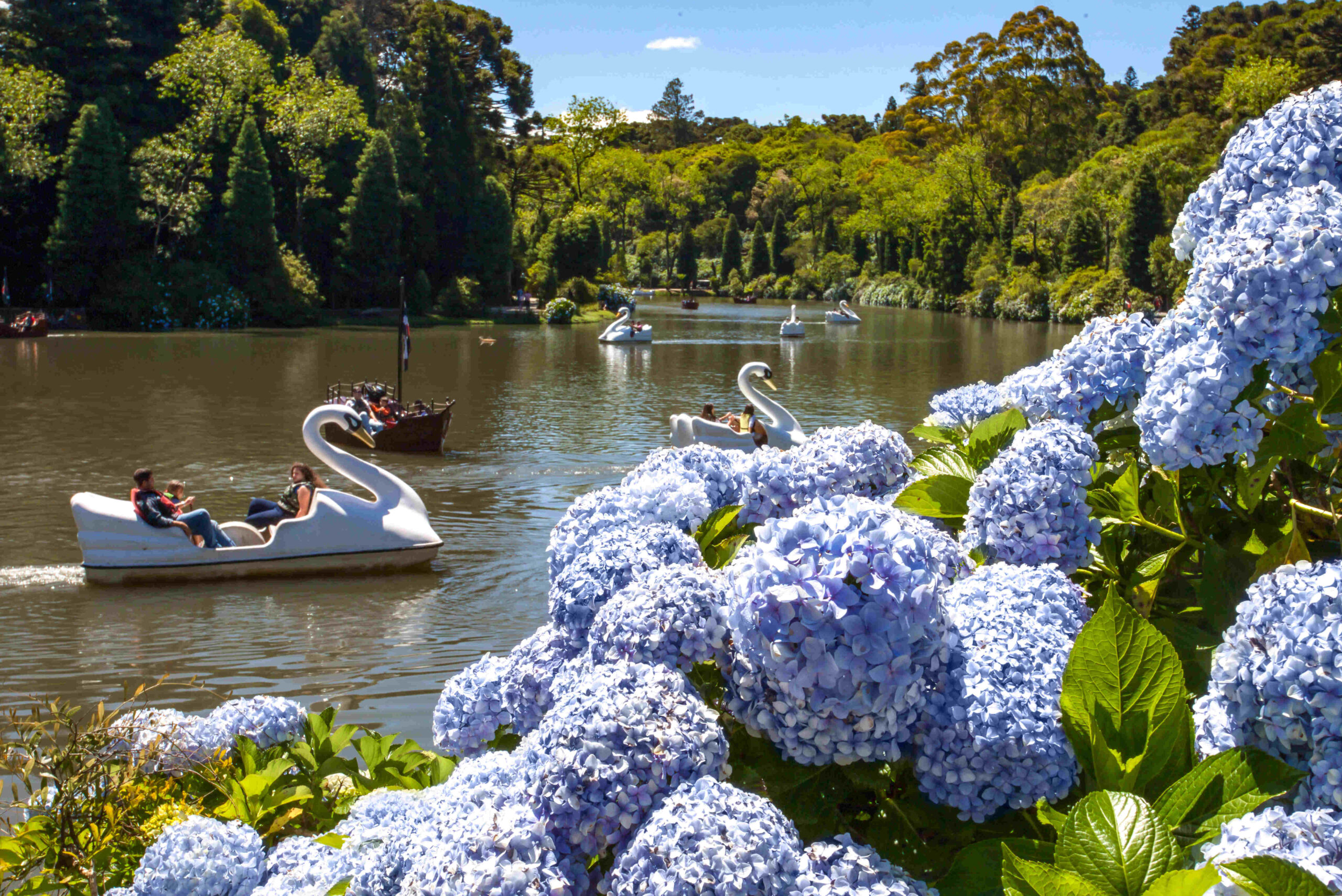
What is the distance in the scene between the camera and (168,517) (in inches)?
A: 384

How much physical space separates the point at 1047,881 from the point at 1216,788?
12.0 inches

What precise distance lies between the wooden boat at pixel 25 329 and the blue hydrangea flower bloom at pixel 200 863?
3669cm

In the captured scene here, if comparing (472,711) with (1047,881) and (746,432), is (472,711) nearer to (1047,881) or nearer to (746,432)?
(1047,881)

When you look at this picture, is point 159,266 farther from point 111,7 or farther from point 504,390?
point 504,390

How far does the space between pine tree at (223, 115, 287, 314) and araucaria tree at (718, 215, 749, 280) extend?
1853 inches

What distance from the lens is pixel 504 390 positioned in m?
25.2

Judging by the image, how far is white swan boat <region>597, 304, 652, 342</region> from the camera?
36.9m

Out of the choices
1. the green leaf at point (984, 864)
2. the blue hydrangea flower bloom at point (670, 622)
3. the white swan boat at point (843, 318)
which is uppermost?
the white swan boat at point (843, 318)

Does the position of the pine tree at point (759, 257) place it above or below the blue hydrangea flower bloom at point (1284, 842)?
above

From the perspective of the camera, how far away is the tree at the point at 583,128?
220ft

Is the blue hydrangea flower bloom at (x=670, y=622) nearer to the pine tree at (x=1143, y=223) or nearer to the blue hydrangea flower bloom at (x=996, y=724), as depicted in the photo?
the blue hydrangea flower bloom at (x=996, y=724)

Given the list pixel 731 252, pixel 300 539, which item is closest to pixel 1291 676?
pixel 300 539

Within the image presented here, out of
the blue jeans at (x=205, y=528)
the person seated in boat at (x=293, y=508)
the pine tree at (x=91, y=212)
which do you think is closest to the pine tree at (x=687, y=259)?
the pine tree at (x=91, y=212)

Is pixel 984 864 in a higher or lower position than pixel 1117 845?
lower
